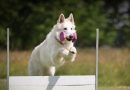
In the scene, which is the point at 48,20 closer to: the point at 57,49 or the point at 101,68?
the point at 101,68

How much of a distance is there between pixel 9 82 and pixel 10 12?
1936cm

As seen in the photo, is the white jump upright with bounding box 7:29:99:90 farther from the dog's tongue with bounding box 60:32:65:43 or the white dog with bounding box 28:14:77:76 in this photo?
the dog's tongue with bounding box 60:32:65:43

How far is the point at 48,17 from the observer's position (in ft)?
87.7

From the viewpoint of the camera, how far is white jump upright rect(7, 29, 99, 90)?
313 inches

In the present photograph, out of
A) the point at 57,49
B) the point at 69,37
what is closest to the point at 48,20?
the point at 57,49

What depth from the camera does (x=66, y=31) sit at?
27.9 feet

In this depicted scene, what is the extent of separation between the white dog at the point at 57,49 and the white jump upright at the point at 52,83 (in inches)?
15.3

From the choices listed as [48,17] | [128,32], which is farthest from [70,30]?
[128,32]

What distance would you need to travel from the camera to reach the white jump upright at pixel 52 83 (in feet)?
26.0

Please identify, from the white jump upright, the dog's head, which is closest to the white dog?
the dog's head

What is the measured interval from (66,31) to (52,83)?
85cm

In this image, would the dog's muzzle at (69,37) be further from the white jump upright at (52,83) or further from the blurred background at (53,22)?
the blurred background at (53,22)

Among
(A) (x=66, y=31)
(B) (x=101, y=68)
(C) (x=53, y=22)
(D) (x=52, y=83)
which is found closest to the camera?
(D) (x=52, y=83)

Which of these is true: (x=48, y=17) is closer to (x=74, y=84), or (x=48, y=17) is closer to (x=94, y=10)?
(x=94, y=10)
